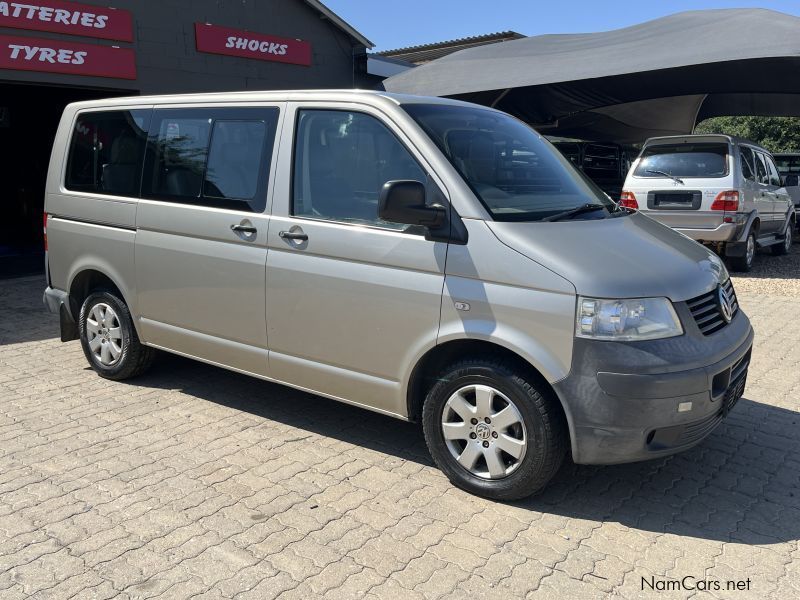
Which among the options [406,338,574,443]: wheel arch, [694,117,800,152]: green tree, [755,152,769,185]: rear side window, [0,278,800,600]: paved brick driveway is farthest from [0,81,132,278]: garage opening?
[694,117,800,152]: green tree

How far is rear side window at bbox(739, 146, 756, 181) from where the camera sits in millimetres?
9930

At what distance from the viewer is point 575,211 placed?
3.76m

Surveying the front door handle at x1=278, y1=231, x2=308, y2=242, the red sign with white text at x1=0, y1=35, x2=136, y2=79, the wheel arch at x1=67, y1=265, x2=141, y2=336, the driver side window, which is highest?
the red sign with white text at x1=0, y1=35, x2=136, y2=79

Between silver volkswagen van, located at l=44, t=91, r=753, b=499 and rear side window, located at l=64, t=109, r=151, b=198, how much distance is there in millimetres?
27

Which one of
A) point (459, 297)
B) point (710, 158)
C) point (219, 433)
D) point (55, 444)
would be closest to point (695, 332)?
point (459, 297)

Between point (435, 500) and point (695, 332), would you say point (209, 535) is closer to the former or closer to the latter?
point (435, 500)

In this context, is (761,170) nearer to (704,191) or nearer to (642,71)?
(704,191)

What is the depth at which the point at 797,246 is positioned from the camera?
1420 centimetres

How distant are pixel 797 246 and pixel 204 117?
44.7ft

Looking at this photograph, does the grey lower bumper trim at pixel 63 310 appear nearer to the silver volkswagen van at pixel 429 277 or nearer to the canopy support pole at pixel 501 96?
the silver volkswagen van at pixel 429 277

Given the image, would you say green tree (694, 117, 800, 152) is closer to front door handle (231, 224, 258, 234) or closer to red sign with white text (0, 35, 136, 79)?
red sign with white text (0, 35, 136, 79)

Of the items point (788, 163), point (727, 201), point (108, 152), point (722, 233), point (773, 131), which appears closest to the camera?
point (108, 152)

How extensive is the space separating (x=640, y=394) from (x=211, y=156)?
2.98m

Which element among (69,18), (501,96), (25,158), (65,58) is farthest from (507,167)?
(25,158)
